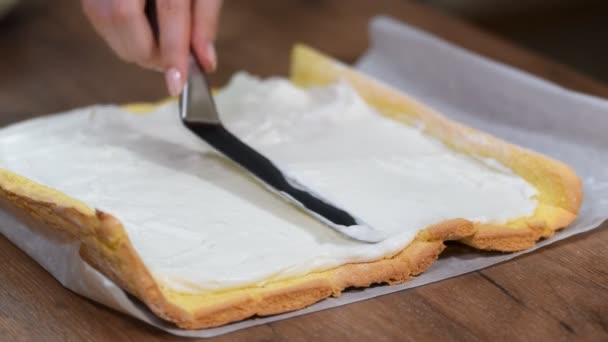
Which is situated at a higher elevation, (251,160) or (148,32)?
(148,32)

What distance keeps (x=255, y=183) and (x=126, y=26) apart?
1.01 feet

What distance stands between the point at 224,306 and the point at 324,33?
1.12m

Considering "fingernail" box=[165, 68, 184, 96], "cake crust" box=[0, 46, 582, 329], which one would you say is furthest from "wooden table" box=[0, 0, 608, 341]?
"fingernail" box=[165, 68, 184, 96]

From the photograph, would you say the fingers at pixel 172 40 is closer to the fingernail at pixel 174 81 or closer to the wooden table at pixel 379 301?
the fingernail at pixel 174 81

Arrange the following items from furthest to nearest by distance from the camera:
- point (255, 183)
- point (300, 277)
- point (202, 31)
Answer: point (202, 31) < point (255, 183) < point (300, 277)

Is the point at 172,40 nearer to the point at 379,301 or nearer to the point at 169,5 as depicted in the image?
the point at 169,5

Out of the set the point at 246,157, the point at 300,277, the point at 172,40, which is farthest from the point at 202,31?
the point at 300,277

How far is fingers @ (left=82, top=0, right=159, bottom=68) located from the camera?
123cm

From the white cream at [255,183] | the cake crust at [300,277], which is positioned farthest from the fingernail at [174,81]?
the cake crust at [300,277]

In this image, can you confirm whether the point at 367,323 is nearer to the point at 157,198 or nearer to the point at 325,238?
the point at 325,238

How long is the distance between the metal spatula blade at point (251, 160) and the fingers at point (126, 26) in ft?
0.26

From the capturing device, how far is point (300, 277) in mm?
1037

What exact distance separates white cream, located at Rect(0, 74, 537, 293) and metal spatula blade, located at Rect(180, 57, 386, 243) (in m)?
0.02

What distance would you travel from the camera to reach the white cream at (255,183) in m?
1.05
